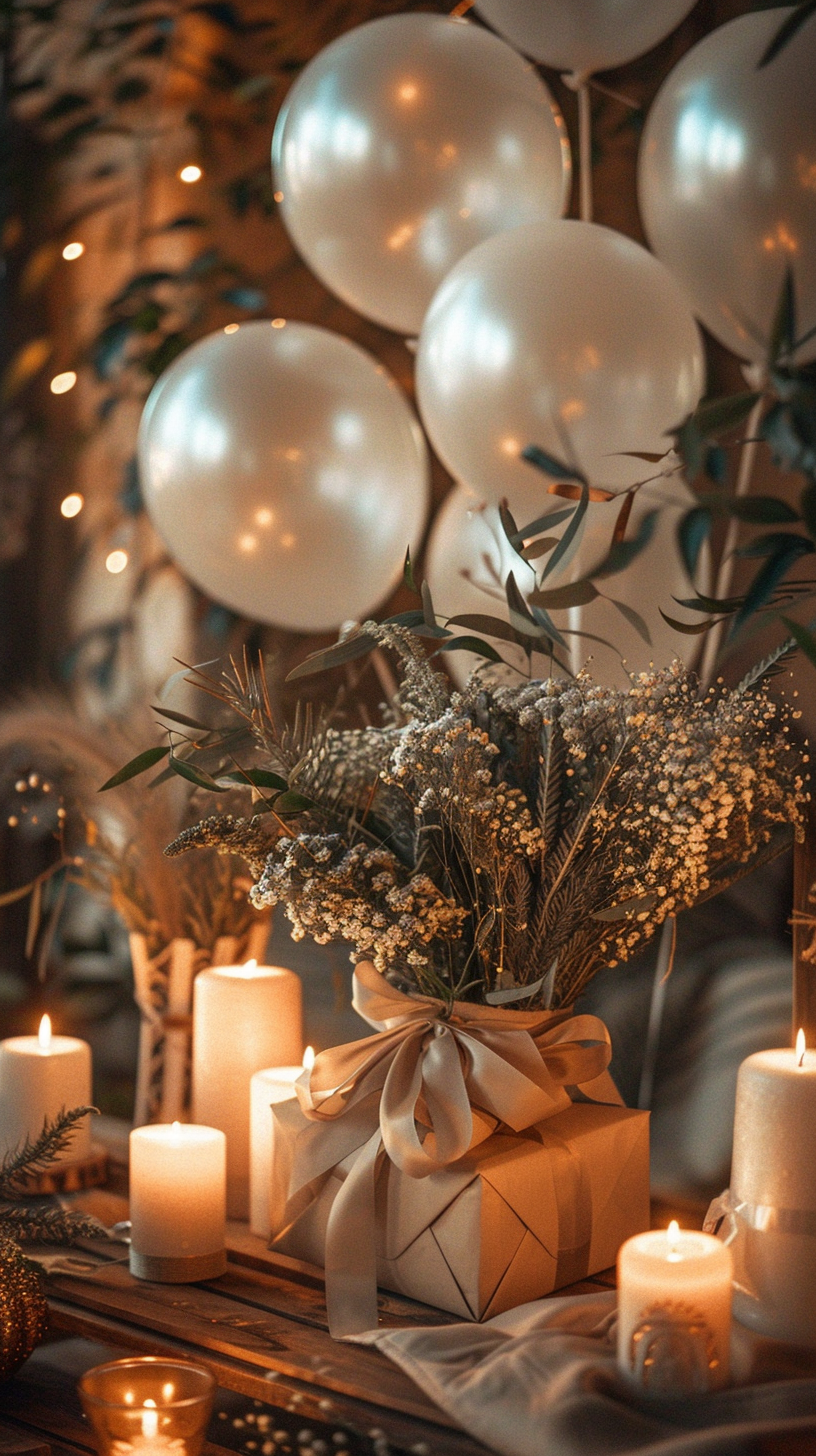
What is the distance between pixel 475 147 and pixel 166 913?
2.35ft

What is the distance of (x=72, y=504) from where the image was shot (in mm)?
1822

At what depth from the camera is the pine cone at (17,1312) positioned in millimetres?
974

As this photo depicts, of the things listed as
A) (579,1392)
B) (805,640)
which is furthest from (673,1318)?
(805,640)

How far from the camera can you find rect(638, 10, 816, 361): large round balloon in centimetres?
97

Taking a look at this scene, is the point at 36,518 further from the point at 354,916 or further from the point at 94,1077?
the point at 354,916

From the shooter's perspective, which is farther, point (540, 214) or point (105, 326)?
point (105, 326)

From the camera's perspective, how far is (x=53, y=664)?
1834 millimetres

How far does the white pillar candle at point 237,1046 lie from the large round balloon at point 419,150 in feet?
1.97

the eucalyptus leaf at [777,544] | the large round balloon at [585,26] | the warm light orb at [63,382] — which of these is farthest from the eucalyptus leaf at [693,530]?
the warm light orb at [63,382]

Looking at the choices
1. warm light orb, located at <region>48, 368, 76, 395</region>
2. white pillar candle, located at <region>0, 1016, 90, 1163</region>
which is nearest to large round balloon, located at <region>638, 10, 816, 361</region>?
white pillar candle, located at <region>0, 1016, 90, 1163</region>

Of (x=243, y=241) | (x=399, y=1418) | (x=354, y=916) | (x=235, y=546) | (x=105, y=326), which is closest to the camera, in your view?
(x=399, y=1418)

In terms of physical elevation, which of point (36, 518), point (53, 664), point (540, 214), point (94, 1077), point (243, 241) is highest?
point (540, 214)

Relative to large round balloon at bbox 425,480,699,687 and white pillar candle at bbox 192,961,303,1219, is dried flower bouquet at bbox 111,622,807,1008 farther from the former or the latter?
white pillar candle at bbox 192,961,303,1219

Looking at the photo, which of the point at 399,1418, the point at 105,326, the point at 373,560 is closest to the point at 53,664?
the point at 105,326
